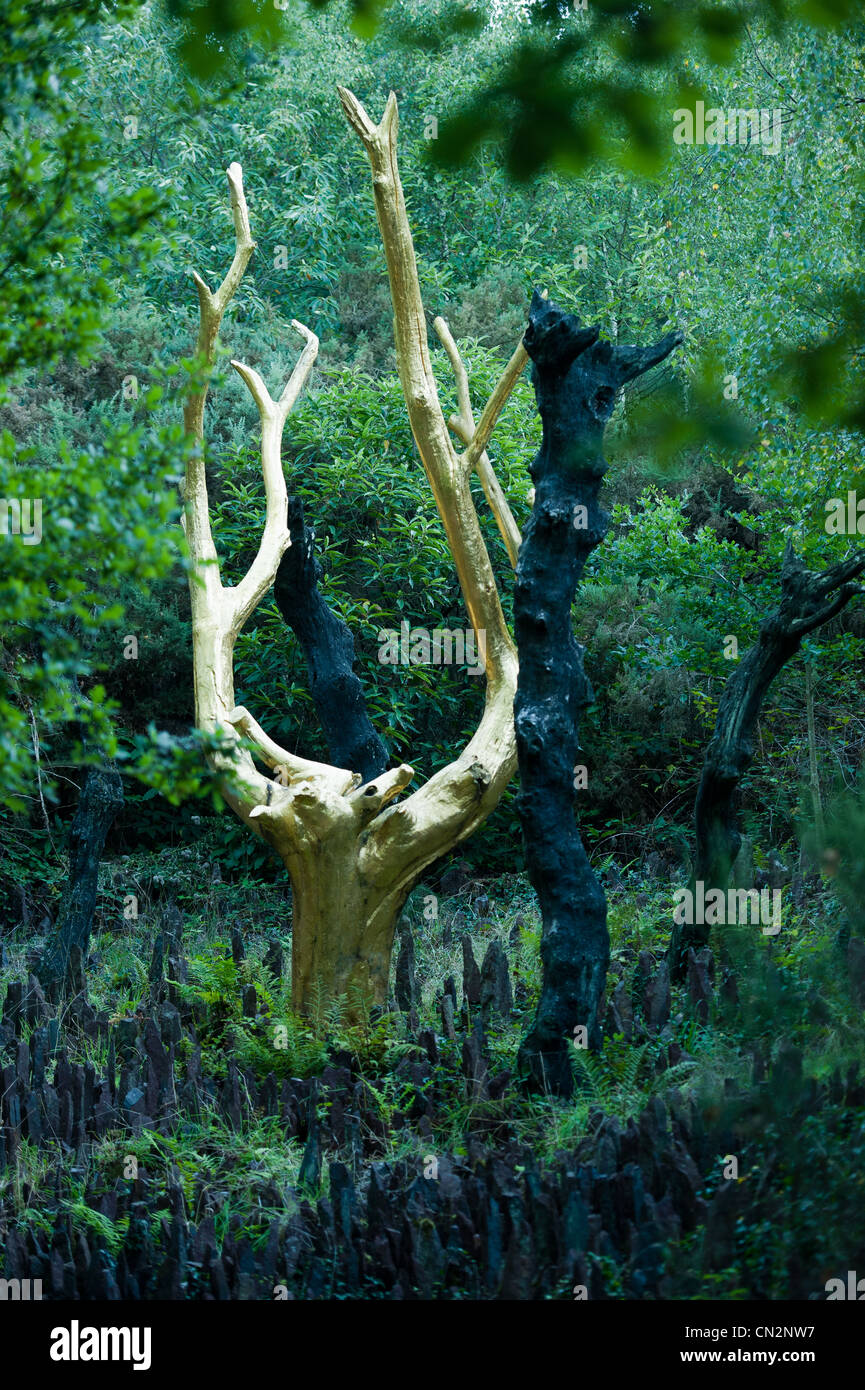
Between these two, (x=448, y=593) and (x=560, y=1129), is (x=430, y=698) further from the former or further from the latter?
(x=560, y=1129)

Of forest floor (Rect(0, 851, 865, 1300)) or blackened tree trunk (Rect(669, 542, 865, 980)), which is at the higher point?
blackened tree trunk (Rect(669, 542, 865, 980))

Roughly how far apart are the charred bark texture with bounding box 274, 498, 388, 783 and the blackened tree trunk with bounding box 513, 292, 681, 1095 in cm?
194

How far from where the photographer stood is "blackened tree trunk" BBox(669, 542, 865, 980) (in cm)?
587

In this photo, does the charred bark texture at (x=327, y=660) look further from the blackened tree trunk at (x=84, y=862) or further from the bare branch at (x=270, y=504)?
the blackened tree trunk at (x=84, y=862)

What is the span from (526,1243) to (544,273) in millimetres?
12579

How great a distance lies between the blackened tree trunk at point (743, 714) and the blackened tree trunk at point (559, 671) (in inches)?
42.5

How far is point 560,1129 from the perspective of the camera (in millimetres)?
4328

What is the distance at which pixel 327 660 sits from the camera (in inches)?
275

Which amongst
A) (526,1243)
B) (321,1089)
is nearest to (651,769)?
(321,1089)

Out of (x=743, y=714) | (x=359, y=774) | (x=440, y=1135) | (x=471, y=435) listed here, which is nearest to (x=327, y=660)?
(x=359, y=774)

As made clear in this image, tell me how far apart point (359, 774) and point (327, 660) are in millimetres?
1130

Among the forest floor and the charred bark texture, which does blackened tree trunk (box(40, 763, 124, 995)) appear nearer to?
the forest floor

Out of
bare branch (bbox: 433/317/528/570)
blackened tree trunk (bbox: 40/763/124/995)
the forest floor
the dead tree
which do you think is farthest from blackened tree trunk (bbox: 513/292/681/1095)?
blackened tree trunk (bbox: 40/763/124/995)

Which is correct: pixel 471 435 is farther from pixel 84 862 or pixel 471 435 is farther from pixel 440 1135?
pixel 440 1135
